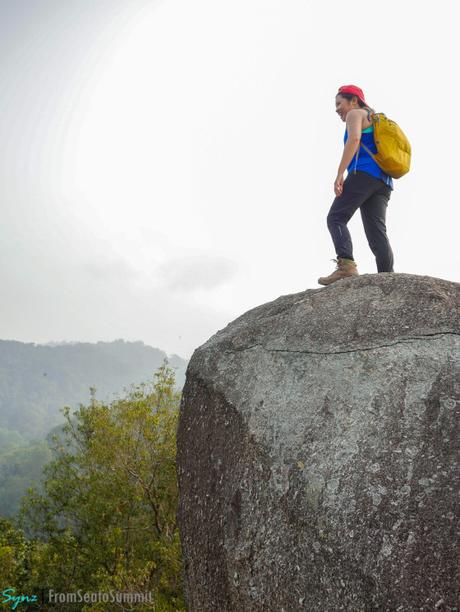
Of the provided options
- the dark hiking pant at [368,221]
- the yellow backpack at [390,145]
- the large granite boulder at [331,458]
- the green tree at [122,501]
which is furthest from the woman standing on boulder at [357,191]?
the green tree at [122,501]

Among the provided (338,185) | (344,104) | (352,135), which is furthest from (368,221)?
(344,104)

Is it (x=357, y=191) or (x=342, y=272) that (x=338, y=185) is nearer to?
(x=357, y=191)

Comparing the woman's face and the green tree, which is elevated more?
the woman's face

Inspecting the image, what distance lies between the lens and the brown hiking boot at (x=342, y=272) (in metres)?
6.27

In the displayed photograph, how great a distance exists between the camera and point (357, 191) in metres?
6.13

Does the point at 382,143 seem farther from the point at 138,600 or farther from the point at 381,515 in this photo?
the point at 138,600

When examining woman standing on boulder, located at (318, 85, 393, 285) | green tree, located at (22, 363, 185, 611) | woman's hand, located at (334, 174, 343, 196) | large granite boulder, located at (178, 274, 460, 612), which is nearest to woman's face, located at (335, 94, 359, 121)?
woman standing on boulder, located at (318, 85, 393, 285)

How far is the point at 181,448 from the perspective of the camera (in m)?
5.59

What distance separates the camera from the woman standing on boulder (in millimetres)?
5898

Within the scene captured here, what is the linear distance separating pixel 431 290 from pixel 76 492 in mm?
23141

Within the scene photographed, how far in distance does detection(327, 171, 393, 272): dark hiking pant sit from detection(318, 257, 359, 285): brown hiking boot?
10 centimetres

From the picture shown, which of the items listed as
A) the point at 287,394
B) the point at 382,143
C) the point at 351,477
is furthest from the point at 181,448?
the point at 382,143

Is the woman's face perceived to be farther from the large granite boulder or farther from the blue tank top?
the large granite boulder

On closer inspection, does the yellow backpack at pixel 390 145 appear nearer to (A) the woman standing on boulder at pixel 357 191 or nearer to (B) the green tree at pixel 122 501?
(A) the woman standing on boulder at pixel 357 191
